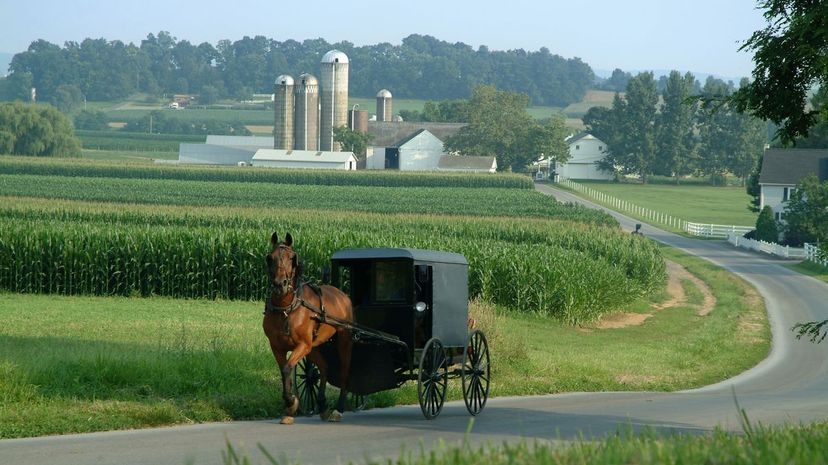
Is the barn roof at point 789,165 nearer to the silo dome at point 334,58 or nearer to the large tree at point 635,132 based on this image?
the large tree at point 635,132

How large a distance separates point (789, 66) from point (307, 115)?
472 feet

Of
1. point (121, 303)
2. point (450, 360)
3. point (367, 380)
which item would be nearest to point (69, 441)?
point (367, 380)

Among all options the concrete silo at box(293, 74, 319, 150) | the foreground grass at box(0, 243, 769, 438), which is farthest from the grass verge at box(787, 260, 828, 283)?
the concrete silo at box(293, 74, 319, 150)

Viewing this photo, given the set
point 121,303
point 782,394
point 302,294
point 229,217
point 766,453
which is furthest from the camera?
point 229,217

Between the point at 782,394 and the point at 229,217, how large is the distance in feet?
111

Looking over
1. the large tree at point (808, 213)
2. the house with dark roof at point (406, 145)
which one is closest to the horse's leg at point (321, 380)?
the large tree at point (808, 213)

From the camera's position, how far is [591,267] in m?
37.8

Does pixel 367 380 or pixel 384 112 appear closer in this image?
pixel 367 380

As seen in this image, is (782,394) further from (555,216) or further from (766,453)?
(555,216)

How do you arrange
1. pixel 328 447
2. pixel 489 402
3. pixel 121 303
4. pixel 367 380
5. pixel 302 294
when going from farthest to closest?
pixel 121 303
pixel 489 402
pixel 367 380
pixel 302 294
pixel 328 447

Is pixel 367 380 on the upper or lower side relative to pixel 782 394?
upper

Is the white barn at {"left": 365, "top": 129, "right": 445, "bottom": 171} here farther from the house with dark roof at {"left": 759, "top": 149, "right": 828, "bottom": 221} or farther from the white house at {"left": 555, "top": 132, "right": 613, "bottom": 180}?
the house with dark roof at {"left": 759, "top": 149, "right": 828, "bottom": 221}

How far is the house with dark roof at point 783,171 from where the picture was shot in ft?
291

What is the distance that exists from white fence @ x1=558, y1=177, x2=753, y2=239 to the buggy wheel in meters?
69.1
